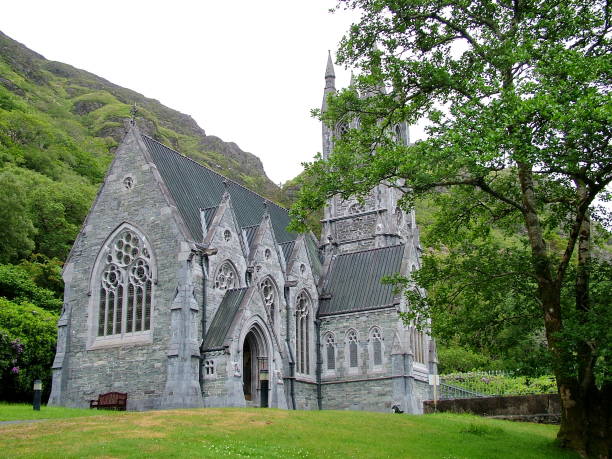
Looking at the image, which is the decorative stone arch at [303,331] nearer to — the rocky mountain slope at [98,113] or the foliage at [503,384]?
the foliage at [503,384]

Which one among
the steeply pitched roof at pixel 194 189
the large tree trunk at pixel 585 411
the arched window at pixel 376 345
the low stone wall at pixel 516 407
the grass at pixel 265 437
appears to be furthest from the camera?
the arched window at pixel 376 345

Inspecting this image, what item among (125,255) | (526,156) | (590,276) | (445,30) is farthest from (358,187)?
(125,255)

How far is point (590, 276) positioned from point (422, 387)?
60.5ft

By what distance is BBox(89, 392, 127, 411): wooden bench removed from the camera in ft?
90.1

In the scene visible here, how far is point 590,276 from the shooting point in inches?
770

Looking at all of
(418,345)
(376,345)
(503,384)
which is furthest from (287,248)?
(503,384)

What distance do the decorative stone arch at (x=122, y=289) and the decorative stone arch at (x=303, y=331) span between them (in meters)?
9.79

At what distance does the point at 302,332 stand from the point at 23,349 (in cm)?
1422

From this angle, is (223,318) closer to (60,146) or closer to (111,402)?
(111,402)

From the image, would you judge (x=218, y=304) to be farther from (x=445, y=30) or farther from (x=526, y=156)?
(x=526, y=156)

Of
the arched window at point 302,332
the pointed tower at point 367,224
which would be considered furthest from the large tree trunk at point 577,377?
the pointed tower at point 367,224

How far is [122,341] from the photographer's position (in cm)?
2873

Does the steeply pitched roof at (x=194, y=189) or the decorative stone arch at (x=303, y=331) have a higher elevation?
the steeply pitched roof at (x=194, y=189)

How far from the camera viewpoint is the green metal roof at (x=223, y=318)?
2753cm
